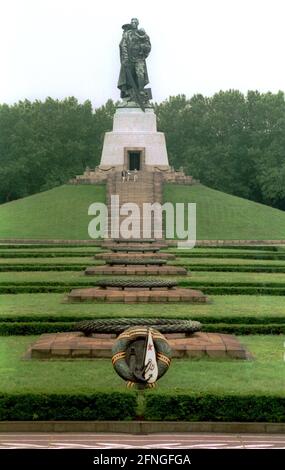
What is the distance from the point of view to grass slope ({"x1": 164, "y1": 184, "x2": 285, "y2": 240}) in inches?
1882

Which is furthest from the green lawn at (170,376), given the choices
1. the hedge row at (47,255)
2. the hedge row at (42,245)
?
the hedge row at (42,245)

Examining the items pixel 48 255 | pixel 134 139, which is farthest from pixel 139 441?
pixel 134 139

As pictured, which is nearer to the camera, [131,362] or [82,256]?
[131,362]

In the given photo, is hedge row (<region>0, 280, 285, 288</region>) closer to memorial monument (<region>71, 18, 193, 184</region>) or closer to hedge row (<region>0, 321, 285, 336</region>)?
hedge row (<region>0, 321, 285, 336</region>)

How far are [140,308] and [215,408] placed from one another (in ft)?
33.0

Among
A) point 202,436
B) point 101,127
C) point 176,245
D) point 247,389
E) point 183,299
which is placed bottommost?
point 202,436

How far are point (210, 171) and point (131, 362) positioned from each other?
208ft

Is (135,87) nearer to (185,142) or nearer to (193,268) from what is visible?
(185,142)

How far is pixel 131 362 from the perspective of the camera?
1409cm

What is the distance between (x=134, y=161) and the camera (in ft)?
199

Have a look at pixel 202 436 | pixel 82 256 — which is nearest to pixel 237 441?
pixel 202 436
